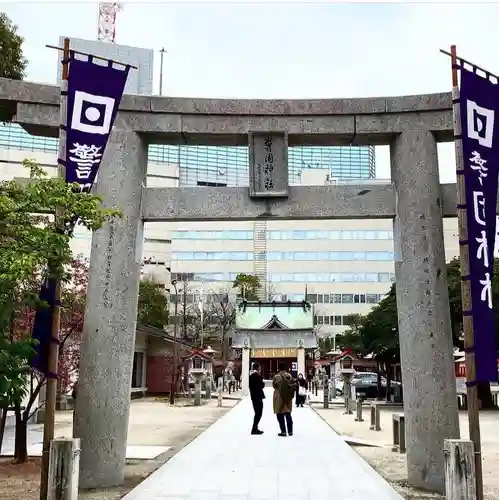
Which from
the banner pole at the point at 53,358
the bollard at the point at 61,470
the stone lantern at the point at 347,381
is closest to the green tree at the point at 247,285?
the stone lantern at the point at 347,381

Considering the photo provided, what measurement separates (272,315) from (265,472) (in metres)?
40.9

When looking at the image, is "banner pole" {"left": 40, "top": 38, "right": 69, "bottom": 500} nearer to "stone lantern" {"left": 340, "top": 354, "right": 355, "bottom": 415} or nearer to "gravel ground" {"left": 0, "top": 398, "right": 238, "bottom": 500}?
"gravel ground" {"left": 0, "top": 398, "right": 238, "bottom": 500}

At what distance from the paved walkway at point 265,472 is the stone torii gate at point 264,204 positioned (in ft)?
3.03

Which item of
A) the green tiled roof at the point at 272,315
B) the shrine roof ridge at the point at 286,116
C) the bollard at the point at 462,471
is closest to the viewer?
the bollard at the point at 462,471

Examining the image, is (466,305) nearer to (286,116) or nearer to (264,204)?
(264,204)

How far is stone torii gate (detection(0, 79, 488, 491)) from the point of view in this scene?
364 inches

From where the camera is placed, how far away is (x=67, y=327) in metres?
16.7

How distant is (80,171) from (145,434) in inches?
454

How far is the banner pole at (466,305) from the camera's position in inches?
282

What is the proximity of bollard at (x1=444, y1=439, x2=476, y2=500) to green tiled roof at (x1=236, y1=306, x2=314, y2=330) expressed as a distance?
43593mm

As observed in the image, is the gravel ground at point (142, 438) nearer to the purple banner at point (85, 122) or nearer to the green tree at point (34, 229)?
the purple banner at point (85, 122)

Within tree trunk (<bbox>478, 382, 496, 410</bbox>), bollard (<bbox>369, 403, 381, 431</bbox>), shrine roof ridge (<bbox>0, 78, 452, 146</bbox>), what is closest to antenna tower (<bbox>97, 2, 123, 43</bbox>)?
tree trunk (<bbox>478, 382, 496, 410</bbox>)

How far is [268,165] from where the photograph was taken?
32.5ft

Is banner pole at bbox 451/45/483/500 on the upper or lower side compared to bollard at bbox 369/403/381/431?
upper
